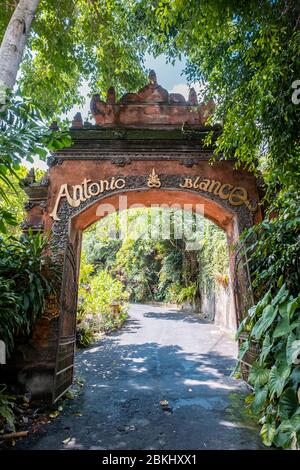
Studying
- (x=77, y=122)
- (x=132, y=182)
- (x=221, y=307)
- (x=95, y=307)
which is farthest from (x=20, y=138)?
(x=221, y=307)

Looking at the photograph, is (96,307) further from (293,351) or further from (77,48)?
(293,351)

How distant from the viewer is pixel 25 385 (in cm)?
380

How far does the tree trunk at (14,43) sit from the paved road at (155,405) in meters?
4.01

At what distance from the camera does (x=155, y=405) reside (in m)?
3.55

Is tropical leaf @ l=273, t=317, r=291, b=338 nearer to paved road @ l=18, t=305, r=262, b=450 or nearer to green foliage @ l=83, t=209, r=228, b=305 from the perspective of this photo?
paved road @ l=18, t=305, r=262, b=450

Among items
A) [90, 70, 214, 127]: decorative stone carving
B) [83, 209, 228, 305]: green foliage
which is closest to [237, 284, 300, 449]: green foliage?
[90, 70, 214, 127]: decorative stone carving

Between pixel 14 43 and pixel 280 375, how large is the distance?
16.2ft

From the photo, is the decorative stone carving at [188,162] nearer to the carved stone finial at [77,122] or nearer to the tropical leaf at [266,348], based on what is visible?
the carved stone finial at [77,122]

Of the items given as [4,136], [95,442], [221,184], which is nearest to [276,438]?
[95,442]

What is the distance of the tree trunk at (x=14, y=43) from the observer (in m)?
3.58

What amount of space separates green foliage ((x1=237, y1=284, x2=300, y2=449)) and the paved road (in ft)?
0.98

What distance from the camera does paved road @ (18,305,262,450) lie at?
104 inches

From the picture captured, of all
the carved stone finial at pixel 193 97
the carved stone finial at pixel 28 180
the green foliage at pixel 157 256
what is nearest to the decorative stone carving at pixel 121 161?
the carved stone finial at pixel 28 180

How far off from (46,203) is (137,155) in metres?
1.84
